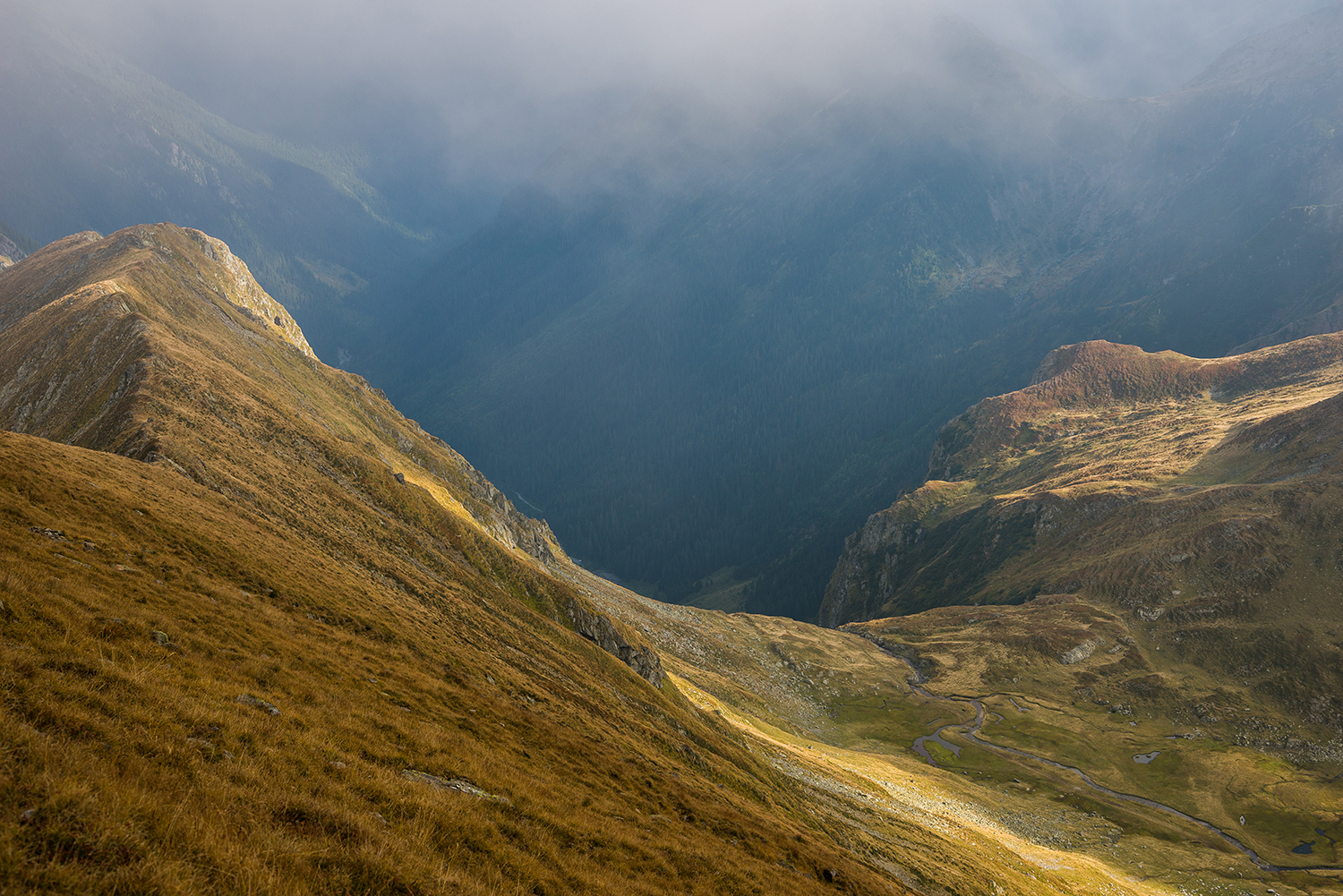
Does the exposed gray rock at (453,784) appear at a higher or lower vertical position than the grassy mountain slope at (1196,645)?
lower

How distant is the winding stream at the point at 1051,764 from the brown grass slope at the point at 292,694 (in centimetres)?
7722

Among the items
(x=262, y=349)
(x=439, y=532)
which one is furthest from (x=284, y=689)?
(x=262, y=349)

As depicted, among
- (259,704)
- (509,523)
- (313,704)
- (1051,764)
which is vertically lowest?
(313,704)

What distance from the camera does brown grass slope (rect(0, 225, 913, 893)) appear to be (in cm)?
1154

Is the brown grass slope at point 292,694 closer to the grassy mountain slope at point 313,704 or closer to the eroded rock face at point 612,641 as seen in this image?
the grassy mountain slope at point 313,704

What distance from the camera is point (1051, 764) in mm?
116438

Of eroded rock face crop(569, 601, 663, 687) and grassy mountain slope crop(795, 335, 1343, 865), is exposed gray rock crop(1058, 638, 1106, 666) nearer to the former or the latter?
grassy mountain slope crop(795, 335, 1343, 865)

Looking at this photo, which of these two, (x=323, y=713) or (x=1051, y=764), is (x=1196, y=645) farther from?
(x=323, y=713)


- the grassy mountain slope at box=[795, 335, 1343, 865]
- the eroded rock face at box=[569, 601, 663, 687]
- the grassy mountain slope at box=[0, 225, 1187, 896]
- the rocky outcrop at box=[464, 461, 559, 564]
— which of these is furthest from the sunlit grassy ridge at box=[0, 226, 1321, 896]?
the rocky outcrop at box=[464, 461, 559, 564]

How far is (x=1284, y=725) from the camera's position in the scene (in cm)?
11844

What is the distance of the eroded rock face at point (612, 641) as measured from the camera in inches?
2970

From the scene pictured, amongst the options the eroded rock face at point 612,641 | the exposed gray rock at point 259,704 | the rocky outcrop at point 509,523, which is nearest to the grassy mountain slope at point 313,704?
the exposed gray rock at point 259,704

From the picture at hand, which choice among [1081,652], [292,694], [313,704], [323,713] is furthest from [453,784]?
[1081,652]

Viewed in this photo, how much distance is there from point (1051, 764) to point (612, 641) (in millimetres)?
97387
